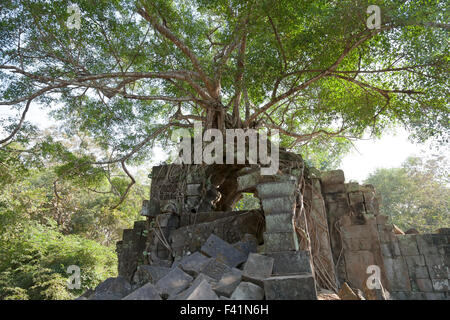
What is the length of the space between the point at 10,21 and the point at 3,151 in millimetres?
2761

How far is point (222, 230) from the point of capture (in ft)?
16.7

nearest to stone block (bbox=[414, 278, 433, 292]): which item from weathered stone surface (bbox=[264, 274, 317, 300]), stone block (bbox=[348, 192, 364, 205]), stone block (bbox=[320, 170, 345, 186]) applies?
stone block (bbox=[348, 192, 364, 205])

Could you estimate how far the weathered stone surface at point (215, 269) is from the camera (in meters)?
3.55

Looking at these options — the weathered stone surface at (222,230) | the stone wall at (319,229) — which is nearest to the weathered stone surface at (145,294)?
the stone wall at (319,229)

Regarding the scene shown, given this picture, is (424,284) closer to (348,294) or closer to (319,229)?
(319,229)

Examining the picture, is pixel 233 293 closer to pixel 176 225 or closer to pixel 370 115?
pixel 176 225

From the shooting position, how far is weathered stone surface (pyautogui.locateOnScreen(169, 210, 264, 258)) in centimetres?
504

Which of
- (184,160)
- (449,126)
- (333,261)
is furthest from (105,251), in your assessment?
(449,126)

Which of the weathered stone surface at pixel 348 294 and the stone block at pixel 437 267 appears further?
the stone block at pixel 437 267

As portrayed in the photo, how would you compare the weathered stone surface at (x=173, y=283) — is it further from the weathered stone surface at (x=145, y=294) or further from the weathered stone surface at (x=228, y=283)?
the weathered stone surface at (x=228, y=283)

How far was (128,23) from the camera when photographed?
593cm

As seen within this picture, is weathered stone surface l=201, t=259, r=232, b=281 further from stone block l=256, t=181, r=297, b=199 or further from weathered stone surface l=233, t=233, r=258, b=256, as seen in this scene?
stone block l=256, t=181, r=297, b=199

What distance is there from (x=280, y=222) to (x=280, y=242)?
0.28m

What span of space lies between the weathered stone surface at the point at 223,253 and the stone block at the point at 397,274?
3.10 m
